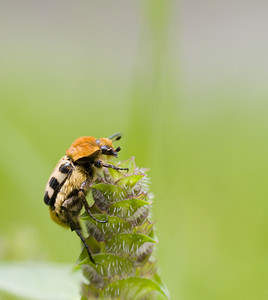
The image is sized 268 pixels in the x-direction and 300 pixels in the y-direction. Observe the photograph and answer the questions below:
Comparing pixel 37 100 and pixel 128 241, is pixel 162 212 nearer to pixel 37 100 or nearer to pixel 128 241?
pixel 128 241

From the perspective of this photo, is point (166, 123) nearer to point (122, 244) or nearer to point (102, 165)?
point (102, 165)

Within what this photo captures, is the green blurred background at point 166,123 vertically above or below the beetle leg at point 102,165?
above

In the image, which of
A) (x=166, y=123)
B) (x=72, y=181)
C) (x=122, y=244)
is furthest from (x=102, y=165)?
(x=166, y=123)

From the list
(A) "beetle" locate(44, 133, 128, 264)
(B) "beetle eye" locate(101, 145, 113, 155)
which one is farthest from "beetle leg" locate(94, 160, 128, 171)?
(B) "beetle eye" locate(101, 145, 113, 155)

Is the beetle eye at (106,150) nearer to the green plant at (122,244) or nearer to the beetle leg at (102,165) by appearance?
the beetle leg at (102,165)

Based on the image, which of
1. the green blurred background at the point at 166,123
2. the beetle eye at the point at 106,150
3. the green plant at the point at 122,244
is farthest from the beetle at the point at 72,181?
the green blurred background at the point at 166,123

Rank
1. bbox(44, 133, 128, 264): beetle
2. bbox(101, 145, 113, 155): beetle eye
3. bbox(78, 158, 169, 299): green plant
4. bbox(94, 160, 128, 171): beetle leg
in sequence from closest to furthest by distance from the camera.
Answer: bbox(78, 158, 169, 299): green plant → bbox(94, 160, 128, 171): beetle leg → bbox(44, 133, 128, 264): beetle → bbox(101, 145, 113, 155): beetle eye

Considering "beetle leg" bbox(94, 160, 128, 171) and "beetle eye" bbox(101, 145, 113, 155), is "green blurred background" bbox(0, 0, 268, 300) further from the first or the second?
"beetle leg" bbox(94, 160, 128, 171)

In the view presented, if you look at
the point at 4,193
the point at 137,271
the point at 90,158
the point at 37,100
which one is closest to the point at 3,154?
the point at 4,193

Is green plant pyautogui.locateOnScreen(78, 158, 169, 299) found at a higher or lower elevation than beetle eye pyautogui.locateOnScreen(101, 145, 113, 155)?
lower
